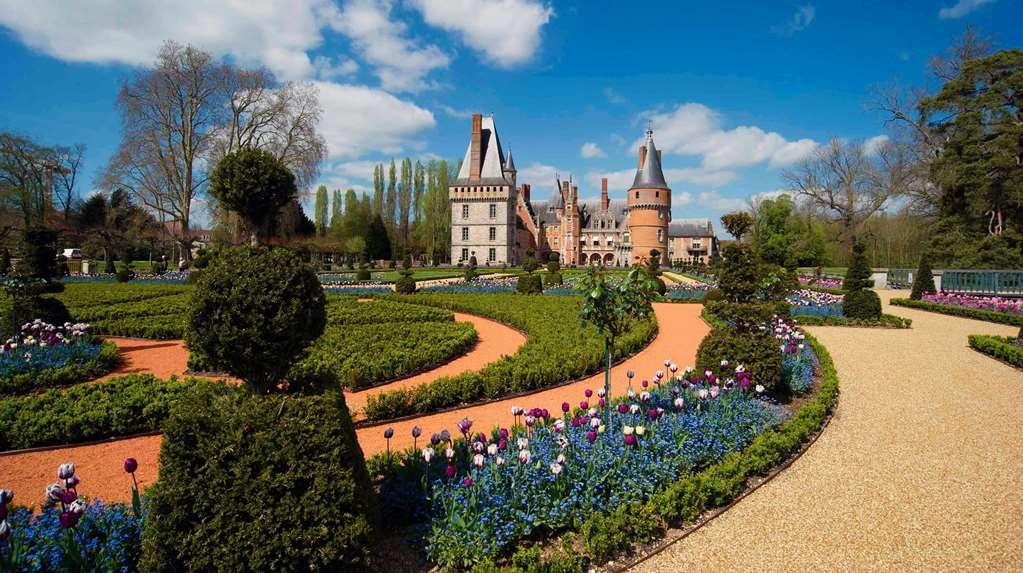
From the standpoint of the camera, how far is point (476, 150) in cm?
4838

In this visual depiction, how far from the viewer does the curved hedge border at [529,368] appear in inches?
242

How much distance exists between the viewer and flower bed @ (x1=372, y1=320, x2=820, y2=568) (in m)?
3.28

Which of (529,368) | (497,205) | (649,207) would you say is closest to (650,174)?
(649,207)

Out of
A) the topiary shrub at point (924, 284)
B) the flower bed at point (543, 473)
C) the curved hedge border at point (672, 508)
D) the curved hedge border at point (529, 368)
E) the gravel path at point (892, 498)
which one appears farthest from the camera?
the topiary shrub at point (924, 284)

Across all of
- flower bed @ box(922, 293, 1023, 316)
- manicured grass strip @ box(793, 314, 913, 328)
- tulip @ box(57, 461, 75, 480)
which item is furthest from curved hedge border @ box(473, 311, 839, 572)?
flower bed @ box(922, 293, 1023, 316)

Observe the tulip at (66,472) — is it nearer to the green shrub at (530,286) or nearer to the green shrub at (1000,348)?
the green shrub at (1000,348)

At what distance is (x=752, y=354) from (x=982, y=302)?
15.5 meters

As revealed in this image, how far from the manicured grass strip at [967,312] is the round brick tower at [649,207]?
3009 cm

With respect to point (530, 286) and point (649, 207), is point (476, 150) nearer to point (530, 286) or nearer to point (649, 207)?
point (649, 207)

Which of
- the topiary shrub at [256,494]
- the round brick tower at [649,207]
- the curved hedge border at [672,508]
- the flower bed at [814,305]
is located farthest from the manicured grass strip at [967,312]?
the round brick tower at [649,207]

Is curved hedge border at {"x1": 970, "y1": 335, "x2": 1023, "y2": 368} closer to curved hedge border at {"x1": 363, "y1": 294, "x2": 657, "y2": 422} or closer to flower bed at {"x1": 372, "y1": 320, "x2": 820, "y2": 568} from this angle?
curved hedge border at {"x1": 363, "y1": 294, "x2": 657, "y2": 422}

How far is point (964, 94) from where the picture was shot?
25.7 m

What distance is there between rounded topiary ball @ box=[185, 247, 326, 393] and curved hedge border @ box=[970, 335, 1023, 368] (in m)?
11.5

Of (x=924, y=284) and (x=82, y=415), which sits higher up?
(x=924, y=284)
